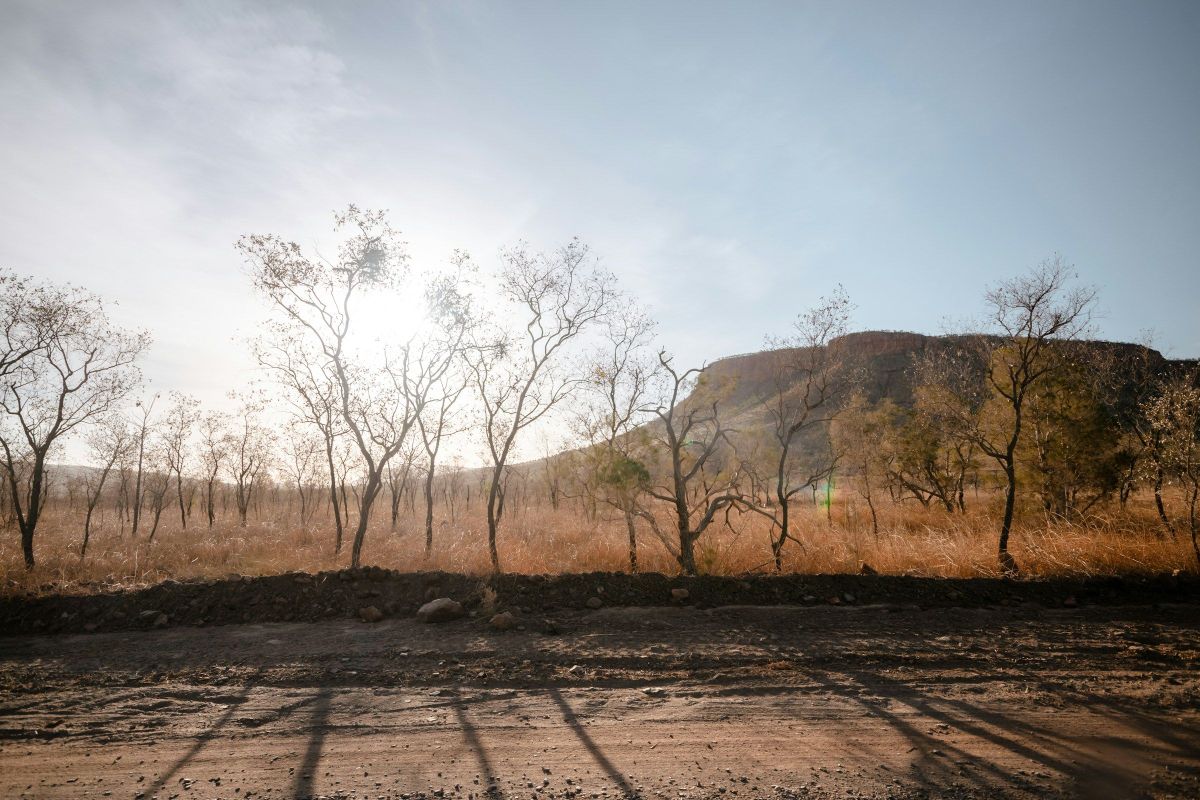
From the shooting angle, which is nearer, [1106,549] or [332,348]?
[1106,549]

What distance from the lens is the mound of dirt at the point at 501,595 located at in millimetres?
8703

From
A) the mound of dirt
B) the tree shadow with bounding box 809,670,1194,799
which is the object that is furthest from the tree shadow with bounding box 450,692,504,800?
the mound of dirt

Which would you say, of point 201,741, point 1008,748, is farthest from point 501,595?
point 1008,748

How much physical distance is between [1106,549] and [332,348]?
19081mm

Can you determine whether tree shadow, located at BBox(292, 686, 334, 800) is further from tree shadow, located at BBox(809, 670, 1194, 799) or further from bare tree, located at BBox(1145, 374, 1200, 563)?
bare tree, located at BBox(1145, 374, 1200, 563)

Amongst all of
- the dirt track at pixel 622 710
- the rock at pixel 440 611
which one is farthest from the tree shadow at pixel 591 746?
the rock at pixel 440 611

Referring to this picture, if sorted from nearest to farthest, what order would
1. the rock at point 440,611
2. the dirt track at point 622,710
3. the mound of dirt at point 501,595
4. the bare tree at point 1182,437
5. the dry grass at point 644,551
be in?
1. the dirt track at point 622,710
2. the rock at point 440,611
3. the mound of dirt at point 501,595
4. the dry grass at point 644,551
5. the bare tree at point 1182,437

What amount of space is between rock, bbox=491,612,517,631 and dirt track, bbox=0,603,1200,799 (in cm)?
17

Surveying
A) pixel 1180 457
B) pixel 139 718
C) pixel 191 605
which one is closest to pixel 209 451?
pixel 191 605

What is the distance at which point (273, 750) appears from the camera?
14.9ft

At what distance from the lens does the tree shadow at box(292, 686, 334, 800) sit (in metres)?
3.97

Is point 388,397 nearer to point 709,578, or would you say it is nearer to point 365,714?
point 709,578

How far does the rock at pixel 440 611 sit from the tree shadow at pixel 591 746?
325 cm

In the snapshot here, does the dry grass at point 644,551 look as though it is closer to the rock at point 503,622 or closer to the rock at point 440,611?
the rock at point 440,611
